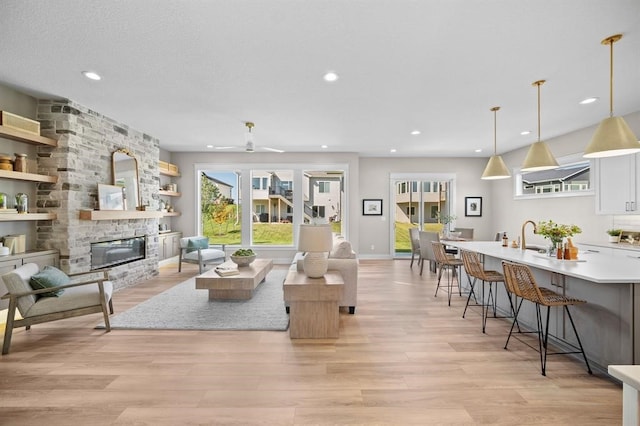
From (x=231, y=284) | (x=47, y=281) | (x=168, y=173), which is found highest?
(x=168, y=173)

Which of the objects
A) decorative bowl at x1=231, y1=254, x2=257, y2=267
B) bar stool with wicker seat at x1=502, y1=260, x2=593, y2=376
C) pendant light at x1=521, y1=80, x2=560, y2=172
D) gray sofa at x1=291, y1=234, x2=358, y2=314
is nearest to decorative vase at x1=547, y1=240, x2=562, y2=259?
bar stool with wicker seat at x1=502, y1=260, x2=593, y2=376

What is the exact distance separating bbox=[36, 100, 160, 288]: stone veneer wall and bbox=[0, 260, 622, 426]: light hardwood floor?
1.20 m

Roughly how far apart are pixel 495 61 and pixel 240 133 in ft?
14.1

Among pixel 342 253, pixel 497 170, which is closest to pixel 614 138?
pixel 497 170

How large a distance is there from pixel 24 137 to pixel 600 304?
6.18 m

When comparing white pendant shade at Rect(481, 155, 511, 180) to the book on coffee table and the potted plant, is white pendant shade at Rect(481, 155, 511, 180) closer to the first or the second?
the potted plant

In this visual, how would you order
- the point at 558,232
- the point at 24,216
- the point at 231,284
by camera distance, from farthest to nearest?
the point at 231,284 < the point at 24,216 < the point at 558,232

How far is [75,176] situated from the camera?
433 cm

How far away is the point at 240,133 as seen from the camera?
589cm

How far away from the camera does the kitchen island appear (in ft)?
7.45

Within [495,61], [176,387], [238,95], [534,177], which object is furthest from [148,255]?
[534,177]

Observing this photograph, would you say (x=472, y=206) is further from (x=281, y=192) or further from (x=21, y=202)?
(x=21, y=202)

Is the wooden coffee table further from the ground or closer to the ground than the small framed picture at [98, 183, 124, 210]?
closer to the ground

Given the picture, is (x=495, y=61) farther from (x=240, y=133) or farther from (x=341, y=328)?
(x=240, y=133)
